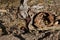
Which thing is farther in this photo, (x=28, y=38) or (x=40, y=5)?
(x=40, y=5)

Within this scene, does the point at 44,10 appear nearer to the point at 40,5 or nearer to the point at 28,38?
the point at 40,5

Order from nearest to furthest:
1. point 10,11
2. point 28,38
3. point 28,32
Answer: point 28,38, point 28,32, point 10,11

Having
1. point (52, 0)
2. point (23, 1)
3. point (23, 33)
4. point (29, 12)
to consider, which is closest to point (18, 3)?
point (23, 1)

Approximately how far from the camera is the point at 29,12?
3660 mm

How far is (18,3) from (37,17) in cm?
65

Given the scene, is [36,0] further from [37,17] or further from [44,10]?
[37,17]

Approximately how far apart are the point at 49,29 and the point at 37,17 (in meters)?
0.29

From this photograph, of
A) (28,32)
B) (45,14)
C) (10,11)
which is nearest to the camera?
(28,32)

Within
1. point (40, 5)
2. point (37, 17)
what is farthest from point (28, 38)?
point (40, 5)

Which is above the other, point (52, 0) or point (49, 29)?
point (52, 0)

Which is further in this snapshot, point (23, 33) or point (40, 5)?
point (40, 5)

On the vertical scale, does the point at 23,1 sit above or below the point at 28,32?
above

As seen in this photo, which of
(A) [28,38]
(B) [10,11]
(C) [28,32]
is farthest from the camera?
(B) [10,11]

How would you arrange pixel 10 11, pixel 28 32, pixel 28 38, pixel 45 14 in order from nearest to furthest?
pixel 28 38 < pixel 28 32 < pixel 45 14 < pixel 10 11
